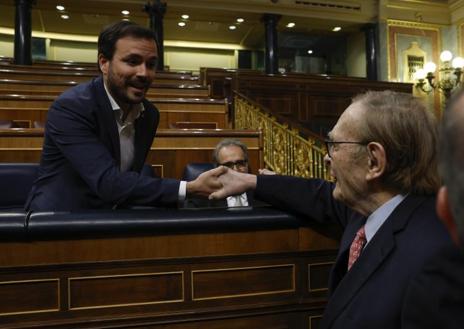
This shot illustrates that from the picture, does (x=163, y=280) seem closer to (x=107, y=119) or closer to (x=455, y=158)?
(x=107, y=119)

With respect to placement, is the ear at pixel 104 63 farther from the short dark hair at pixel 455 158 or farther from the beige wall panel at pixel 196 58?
the beige wall panel at pixel 196 58

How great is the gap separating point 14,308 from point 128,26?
91 centimetres

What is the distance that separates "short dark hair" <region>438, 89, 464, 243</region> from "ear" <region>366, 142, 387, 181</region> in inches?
21.4

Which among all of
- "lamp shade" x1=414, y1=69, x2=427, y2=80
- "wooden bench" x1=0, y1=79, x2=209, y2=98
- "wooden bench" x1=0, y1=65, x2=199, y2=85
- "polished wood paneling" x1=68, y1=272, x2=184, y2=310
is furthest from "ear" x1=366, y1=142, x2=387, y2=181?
"lamp shade" x1=414, y1=69, x2=427, y2=80

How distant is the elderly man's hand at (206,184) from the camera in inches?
51.0

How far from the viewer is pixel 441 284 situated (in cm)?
61

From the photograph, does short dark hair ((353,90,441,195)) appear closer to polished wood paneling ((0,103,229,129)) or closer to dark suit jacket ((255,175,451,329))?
dark suit jacket ((255,175,451,329))

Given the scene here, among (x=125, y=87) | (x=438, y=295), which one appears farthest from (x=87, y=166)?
(x=438, y=295)

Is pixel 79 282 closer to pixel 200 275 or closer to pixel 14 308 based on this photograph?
pixel 14 308

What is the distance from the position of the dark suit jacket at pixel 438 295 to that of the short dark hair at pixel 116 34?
1124 millimetres

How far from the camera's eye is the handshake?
1281 mm

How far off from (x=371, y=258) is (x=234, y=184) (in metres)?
0.56

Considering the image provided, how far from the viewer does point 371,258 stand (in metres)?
0.80

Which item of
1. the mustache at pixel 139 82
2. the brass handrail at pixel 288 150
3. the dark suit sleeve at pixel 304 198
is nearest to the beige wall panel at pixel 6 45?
the brass handrail at pixel 288 150
